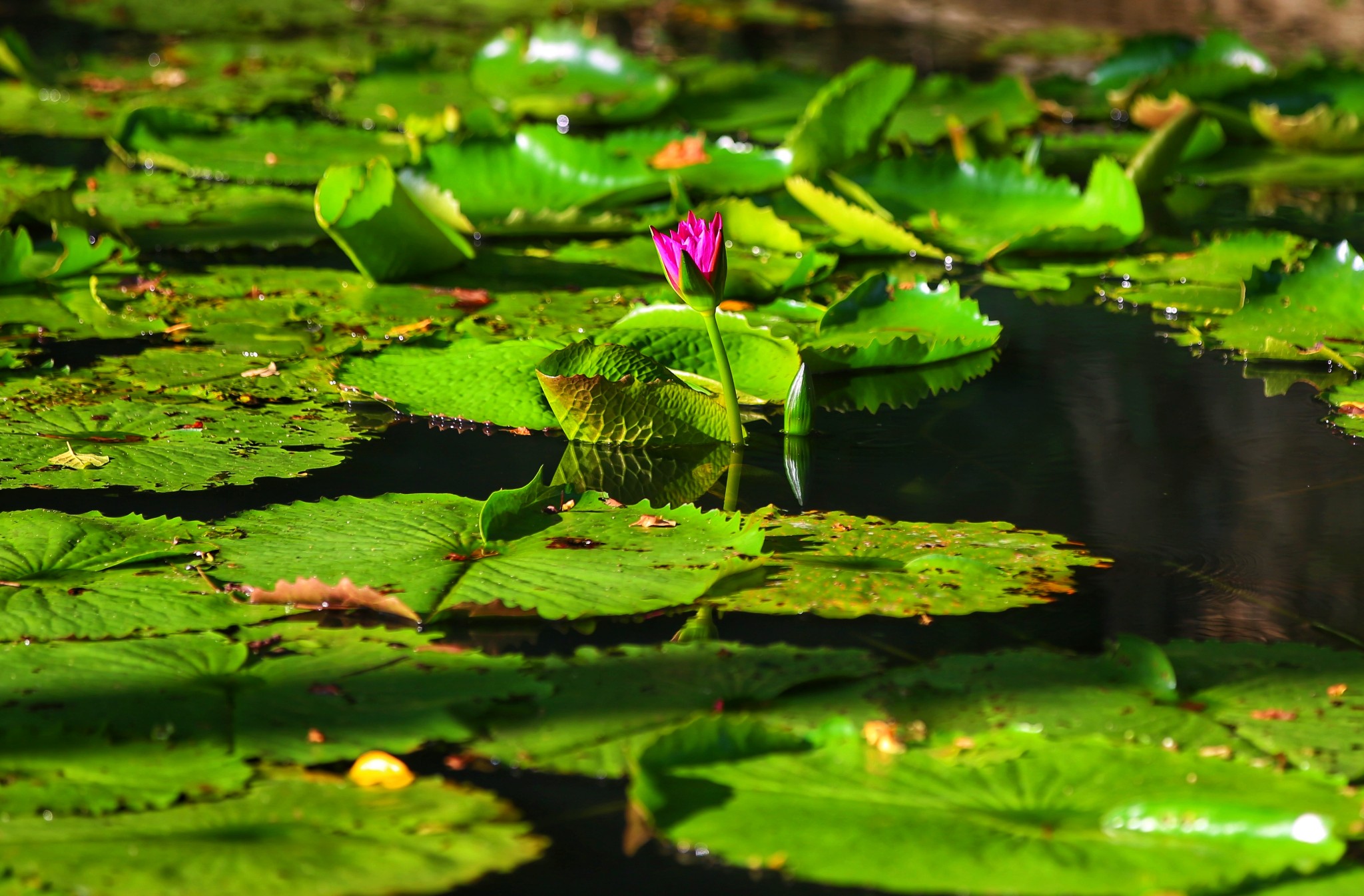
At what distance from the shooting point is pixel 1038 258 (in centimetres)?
247

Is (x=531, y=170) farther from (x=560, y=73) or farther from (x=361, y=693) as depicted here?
(x=361, y=693)

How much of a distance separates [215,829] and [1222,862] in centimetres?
61

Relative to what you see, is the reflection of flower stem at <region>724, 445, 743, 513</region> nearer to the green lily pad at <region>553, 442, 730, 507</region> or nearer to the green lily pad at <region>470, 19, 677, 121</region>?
the green lily pad at <region>553, 442, 730, 507</region>

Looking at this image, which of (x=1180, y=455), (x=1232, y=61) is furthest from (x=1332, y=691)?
(x=1232, y=61)

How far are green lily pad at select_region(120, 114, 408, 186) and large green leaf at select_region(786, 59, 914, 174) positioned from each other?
2.79 ft

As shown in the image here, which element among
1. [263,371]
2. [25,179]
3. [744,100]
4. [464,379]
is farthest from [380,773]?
[744,100]

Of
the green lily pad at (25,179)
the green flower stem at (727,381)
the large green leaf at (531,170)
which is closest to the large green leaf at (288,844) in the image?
the green flower stem at (727,381)

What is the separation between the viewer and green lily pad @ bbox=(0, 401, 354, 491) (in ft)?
4.90

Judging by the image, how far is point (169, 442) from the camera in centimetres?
159

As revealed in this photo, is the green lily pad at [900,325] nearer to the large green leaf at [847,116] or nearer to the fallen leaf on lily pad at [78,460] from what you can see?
the large green leaf at [847,116]

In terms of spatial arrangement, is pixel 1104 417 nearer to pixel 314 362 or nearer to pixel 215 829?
pixel 314 362

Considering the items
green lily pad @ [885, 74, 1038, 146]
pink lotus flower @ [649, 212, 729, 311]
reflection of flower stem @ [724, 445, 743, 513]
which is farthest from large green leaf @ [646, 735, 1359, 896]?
green lily pad @ [885, 74, 1038, 146]

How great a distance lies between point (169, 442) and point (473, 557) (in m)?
0.49

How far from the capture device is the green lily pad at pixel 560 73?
11.4 ft
